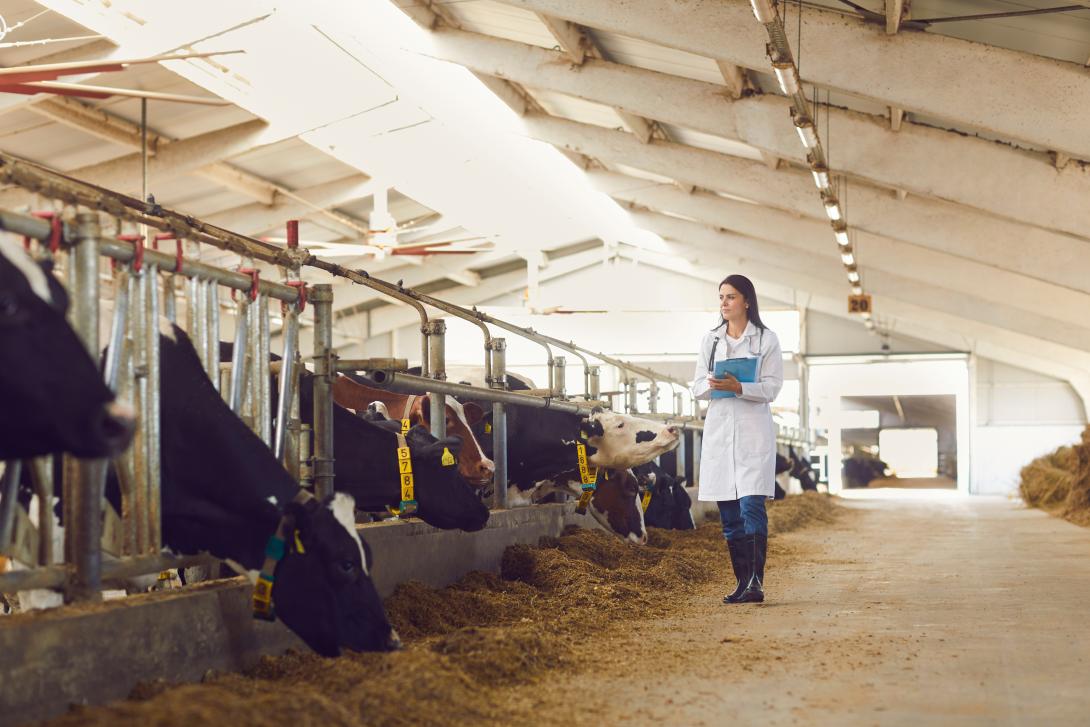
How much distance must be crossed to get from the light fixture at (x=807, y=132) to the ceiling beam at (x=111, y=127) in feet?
28.1

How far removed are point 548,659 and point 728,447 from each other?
8.03ft

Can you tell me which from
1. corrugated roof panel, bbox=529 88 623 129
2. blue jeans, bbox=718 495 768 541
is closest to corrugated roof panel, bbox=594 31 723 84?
corrugated roof panel, bbox=529 88 623 129

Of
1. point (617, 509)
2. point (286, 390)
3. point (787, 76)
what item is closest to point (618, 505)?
point (617, 509)

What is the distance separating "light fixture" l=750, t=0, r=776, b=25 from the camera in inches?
285

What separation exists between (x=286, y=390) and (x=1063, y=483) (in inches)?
571

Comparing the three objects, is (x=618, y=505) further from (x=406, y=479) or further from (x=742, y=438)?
(x=406, y=479)

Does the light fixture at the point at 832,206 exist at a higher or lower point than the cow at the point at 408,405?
higher

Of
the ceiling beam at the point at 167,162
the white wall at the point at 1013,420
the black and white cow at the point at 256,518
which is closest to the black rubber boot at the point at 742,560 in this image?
the black and white cow at the point at 256,518

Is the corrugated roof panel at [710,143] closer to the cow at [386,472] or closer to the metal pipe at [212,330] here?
the cow at [386,472]

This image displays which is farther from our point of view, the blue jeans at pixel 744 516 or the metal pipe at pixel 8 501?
the blue jeans at pixel 744 516

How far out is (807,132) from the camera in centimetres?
1002

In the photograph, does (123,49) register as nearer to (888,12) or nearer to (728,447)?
(888,12)

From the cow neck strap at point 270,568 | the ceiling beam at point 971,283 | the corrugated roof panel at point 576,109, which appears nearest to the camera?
the cow neck strap at point 270,568

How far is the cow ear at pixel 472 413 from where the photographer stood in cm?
723
